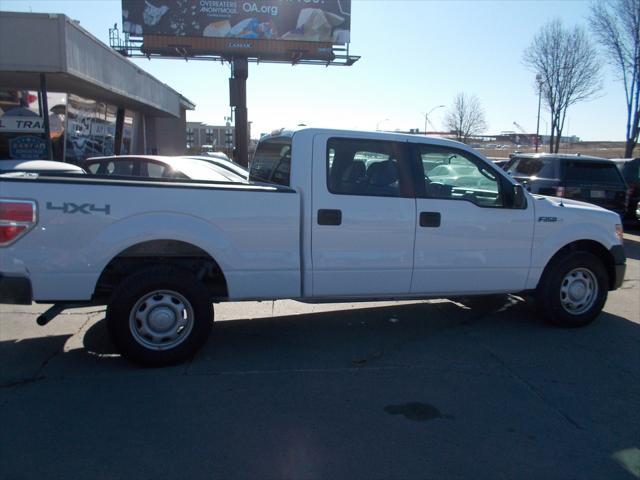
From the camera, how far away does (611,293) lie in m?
7.50

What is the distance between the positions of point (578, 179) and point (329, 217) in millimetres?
8857

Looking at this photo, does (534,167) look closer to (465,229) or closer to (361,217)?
(465,229)

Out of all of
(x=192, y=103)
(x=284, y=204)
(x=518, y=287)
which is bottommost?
(x=518, y=287)

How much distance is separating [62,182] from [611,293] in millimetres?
6973

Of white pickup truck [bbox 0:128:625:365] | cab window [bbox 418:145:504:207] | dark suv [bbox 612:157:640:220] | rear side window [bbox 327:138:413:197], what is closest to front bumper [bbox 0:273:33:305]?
white pickup truck [bbox 0:128:625:365]

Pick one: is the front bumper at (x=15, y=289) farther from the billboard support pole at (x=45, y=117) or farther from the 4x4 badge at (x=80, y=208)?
the billboard support pole at (x=45, y=117)

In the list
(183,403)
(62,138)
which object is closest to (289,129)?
(183,403)

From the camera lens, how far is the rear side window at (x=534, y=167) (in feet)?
38.5

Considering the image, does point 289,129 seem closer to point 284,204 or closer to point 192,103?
point 284,204

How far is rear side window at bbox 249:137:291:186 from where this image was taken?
16.8 feet

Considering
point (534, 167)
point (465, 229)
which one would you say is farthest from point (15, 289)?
point (534, 167)

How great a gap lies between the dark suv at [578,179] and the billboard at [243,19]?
22.7m

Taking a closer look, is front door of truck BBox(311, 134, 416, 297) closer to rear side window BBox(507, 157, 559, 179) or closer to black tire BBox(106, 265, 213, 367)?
black tire BBox(106, 265, 213, 367)

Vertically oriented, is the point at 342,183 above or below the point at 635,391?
above
